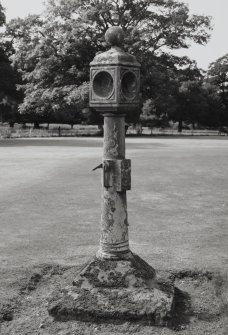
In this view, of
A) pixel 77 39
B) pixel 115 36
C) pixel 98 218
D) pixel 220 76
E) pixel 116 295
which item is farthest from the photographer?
pixel 220 76

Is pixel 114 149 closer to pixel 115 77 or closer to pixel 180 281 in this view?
pixel 115 77

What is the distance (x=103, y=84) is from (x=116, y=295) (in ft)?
7.04

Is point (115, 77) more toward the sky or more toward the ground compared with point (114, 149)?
more toward the sky

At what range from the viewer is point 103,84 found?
4.83m

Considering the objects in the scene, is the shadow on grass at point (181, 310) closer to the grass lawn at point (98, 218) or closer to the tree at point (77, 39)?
the grass lawn at point (98, 218)

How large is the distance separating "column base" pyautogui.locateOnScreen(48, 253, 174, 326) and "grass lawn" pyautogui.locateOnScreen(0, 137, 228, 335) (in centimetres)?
67

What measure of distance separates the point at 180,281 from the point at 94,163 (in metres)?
13.7

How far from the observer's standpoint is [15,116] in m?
64.9


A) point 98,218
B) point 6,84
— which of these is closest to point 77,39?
point 6,84

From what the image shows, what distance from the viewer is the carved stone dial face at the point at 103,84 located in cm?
475

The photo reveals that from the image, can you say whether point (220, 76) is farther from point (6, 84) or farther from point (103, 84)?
point (103, 84)

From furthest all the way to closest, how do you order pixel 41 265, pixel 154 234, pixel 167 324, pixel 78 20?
pixel 78 20 < pixel 154 234 < pixel 41 265 < pixel 167 324

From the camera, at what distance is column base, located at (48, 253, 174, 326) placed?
437cm

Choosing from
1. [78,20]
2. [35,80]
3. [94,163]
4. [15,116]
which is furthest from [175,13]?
[94,163]
